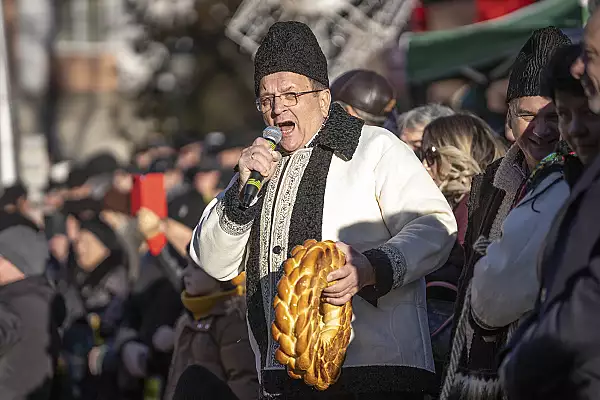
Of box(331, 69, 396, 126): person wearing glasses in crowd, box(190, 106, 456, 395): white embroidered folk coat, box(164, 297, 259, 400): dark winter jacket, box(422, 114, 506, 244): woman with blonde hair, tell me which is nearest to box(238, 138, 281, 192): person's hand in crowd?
box(190, 106, 456, 395): white embroidered folk coat

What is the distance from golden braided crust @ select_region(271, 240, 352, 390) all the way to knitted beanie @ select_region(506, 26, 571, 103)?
80 cm

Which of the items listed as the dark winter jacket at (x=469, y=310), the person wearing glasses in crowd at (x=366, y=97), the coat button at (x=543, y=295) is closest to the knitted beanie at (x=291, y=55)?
the dark winter jacket at (x=469, y=310)

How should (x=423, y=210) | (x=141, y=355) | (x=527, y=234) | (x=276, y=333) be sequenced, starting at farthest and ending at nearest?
(x=141, y=355)
(x=423, y=210)
(x=276, y=333)
(x=527, y=234)

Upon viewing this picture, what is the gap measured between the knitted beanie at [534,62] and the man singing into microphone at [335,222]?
514 mm

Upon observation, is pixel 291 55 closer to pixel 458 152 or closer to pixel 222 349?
pixel 458 152

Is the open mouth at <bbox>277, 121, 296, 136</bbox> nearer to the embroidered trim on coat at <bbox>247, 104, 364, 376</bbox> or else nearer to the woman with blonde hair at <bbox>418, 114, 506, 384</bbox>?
the embroidered trim on coat at <bbox>247, 104, 364, 376</bbox>

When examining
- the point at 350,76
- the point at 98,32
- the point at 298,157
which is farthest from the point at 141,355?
the point at 98,32

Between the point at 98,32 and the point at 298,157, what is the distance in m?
29.1

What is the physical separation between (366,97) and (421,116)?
0.33 metres

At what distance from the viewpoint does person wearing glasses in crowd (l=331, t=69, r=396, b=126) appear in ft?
20.3

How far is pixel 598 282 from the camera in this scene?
9.07ft

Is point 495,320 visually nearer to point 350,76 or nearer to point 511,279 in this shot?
point 511,279

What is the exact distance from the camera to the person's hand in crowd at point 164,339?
7008mm

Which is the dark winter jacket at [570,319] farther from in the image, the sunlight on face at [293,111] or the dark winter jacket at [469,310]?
the sunlight on face at [293,111]
